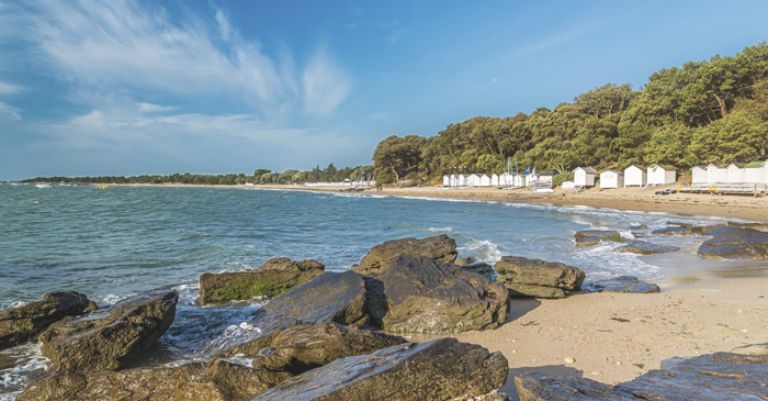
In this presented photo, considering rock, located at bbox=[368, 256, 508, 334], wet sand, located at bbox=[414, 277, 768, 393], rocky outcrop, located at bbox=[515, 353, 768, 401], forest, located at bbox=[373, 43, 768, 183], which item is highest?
forest, located at bbox=[373, 43, 768, 183]

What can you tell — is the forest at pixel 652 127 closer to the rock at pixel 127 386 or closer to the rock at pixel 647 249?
the rock at pixel 647 249

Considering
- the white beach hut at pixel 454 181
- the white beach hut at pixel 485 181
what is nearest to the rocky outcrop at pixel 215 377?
the white beach hut at pixel 485 181

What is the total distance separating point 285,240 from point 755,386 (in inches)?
700

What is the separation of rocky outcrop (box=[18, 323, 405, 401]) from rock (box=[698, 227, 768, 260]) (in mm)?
13229

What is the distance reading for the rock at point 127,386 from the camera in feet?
14.2

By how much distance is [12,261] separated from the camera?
44.4 feet

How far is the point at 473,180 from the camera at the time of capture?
8288cm

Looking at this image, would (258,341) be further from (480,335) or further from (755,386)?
(755,386)

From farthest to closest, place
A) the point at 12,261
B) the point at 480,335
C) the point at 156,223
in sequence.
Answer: the point at 156,223, the point at 12,261, the point at 480,335

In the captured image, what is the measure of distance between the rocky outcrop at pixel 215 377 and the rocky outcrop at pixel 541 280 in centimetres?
532

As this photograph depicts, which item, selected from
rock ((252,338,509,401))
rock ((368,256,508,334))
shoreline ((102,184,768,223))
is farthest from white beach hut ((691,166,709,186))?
rock ((252,338,509,401))

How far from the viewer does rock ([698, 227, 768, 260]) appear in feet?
42.4

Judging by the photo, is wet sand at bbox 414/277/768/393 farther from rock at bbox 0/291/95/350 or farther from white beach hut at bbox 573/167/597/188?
white beach hut at bbox 573/167/597/188

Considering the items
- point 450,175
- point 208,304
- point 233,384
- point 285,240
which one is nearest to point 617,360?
point 233,384
